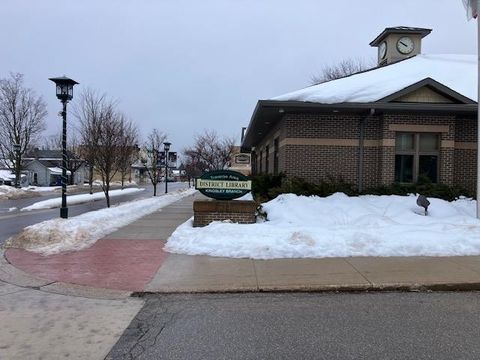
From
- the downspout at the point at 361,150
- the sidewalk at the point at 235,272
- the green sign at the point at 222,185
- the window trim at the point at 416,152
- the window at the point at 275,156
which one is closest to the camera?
the sidewalk at the point at 235,272

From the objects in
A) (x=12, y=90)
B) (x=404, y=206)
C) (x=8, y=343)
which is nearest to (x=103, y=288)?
(x=8, y=343)

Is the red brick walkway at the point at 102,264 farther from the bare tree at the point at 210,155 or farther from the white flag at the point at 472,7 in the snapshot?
the bare tree at the point at 210,155

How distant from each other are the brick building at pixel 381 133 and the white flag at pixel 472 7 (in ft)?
10.6

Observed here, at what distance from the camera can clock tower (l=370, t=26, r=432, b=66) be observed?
84.4 feet

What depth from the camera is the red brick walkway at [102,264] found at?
25.1 feet

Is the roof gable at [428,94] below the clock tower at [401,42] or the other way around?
below

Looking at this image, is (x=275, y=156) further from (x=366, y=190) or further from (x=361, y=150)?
(x=366, y=190)

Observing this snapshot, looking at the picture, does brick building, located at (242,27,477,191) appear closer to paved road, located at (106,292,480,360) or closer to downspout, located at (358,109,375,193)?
downspout, located at (358,109,375,193)

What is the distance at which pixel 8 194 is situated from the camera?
34.8 metres

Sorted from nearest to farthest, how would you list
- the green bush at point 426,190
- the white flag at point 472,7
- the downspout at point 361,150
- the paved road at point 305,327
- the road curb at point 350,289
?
the paved road at point 305,327, the road curb at point 350,289, the white flag at point 472,7, the green bush at point 426,190, the downspout at point 361,150

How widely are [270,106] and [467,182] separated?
712 centimetres

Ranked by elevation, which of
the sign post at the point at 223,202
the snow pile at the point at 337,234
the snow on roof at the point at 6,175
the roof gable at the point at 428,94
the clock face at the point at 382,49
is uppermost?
the clock face at the point at 382,49

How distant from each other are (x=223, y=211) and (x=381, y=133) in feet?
21.8

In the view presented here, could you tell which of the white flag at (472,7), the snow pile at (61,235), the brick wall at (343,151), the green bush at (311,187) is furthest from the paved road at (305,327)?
the brick wall at (343,151)
